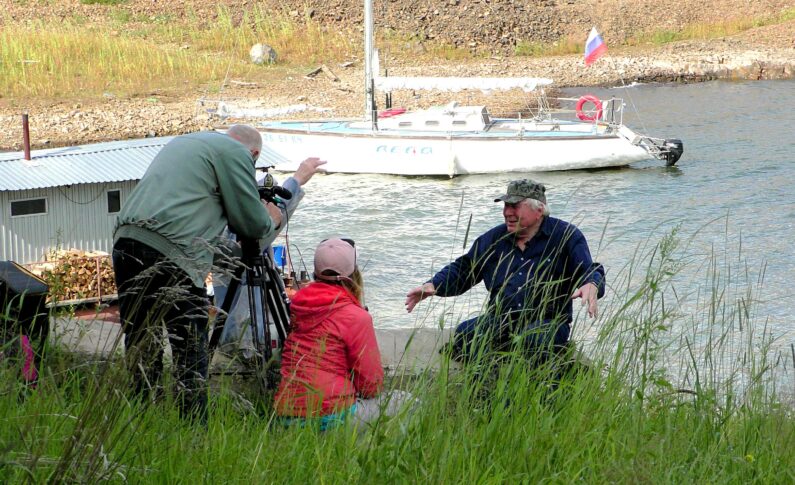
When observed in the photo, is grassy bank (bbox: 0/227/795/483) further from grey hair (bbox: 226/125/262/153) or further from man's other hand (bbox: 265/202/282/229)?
grey hair (bbox: 226/125/262/153)

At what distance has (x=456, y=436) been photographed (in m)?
3.13

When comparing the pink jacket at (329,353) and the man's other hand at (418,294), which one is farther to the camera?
the man's other hand at (418,294)

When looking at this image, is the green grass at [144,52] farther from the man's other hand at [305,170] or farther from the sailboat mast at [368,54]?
the man's other hand at [305,170]

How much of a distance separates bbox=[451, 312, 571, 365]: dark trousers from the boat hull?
19.5 m

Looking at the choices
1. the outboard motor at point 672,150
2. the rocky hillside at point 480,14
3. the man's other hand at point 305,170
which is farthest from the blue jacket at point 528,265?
the rocky hillside at point 480,14

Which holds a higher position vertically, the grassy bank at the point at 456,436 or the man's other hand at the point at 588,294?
the man's other hand at the point at 588,294

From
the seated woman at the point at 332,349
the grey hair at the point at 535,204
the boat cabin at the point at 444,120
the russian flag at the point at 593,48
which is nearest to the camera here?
the seated woman at the point at 332,349

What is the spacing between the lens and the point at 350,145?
80.7 ft

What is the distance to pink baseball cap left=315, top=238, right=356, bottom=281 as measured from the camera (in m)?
4.16

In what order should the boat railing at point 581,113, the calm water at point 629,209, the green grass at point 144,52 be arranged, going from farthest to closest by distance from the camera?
the green grass at point 144,52 → the boat railing at point 581,113 → the calm water at point 629,209

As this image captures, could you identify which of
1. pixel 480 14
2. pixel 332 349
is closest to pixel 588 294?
pixel 332 349

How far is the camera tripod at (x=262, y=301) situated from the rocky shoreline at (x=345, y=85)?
71.2ft

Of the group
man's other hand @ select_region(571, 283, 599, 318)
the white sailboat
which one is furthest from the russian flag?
man's other hand @ select_region(571, 283, 599, 318)

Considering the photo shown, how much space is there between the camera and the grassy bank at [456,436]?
2727mm
